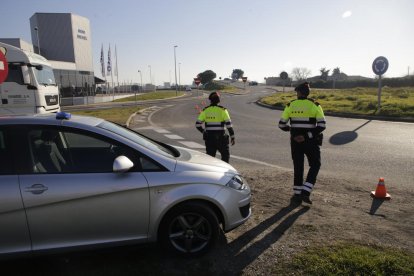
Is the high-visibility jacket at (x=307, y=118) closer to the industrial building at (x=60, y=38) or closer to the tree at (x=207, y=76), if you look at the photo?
the industrial building at (x=60, y=38)

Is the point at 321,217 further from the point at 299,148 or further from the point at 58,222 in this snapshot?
the point at 58,222

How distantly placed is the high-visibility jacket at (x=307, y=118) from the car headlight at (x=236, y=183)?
6.00ft

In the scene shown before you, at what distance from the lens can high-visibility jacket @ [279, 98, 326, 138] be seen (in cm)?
533

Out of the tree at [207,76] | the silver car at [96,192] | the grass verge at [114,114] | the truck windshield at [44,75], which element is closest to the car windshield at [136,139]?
the silver car at [96,192]

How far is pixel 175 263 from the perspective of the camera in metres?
3.56

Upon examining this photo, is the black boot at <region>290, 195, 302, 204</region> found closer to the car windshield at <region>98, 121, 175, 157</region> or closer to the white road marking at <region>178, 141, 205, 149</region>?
the car windshield at <region>98, 121, 175, 157</region>

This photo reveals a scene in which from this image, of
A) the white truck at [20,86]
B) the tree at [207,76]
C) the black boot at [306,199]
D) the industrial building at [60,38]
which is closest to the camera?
the black boot at [306,199]

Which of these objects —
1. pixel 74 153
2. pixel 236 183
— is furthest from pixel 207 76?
pixel 74 153

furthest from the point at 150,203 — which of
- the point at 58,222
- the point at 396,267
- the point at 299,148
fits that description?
the point at 299,148

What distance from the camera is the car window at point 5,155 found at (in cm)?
320

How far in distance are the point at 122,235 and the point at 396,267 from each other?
8.51 feet

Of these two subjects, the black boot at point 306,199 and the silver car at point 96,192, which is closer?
the silver car at point 96,192

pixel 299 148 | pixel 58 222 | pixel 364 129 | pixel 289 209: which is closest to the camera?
pixel 58 222

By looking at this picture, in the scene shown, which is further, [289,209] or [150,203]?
[289,209]
